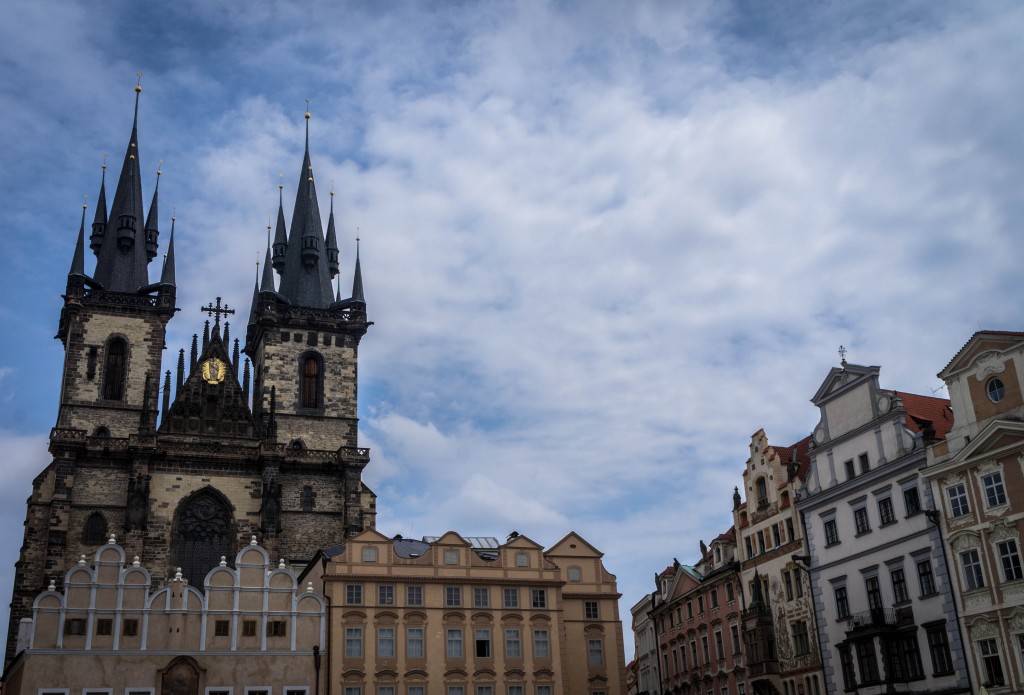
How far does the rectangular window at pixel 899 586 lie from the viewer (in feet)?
127

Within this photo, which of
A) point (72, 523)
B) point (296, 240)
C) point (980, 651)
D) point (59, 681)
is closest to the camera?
point (980, 651)

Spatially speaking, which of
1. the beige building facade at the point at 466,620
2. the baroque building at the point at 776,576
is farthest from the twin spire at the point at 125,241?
the baroque building at the point at 776,576

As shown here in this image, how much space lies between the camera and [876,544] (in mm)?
40125

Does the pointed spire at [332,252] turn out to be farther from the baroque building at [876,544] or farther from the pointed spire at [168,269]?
the baroque building at [876,544]

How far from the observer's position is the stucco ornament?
119 ft

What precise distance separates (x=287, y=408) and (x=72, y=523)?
14.2 meters

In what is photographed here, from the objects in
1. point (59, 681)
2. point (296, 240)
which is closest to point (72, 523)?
point (59, 681)

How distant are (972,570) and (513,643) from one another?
63.2 feet

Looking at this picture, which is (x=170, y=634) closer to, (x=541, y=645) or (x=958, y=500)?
(x=541, y=645)

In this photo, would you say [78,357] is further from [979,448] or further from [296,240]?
[979,448]

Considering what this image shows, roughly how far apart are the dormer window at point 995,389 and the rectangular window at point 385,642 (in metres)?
24.7

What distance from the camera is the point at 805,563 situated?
43406 mm

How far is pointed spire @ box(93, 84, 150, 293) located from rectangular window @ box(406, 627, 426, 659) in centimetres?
3289

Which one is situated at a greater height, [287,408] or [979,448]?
[287,408]
